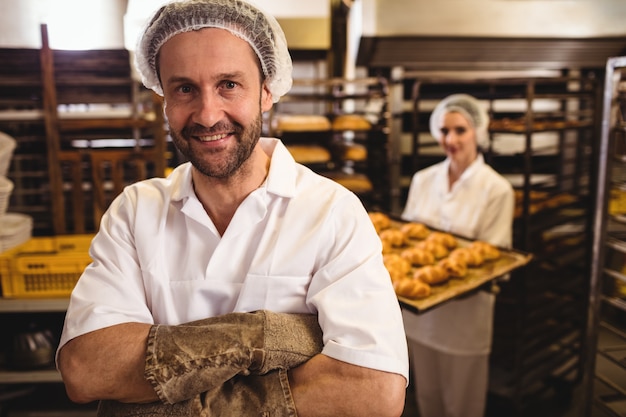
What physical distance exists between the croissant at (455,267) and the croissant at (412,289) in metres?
0.22

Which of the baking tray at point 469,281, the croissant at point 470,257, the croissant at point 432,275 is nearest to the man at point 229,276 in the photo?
the baking tray at point 469,281

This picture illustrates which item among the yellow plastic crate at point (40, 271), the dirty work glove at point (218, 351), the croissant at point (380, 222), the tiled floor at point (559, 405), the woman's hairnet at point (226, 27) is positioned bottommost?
the tiled floor at point (559, 405)

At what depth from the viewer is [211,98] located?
4.03 feet

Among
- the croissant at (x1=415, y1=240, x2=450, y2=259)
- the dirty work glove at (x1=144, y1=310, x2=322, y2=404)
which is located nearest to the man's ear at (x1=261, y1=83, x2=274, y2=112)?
the dirty work glove at (x1=144, y1=310, x2=322, y2=404)

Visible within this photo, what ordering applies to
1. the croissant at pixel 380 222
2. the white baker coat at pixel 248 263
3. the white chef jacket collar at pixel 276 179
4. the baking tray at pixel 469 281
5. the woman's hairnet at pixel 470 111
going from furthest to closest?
1. the woman's hairnet at pixel 470 111
2. the croissant at pixel 380 222
3. the baking tray at pixel 469 281
4. the white chef jacket collar at pixel 276 179
5. the white baker coat at pixel 248 263

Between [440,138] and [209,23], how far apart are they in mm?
2227

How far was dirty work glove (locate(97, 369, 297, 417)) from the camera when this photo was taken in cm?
112

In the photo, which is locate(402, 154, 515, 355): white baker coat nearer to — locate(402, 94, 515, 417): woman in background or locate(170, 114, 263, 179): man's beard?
locate(402, 94, 515, 417): woman in background

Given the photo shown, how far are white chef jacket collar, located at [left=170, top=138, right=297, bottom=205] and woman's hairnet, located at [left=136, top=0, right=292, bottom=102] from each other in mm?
210

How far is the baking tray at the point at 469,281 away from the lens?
77.0 inches

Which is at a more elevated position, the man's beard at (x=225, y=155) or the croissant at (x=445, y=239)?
the man's beard at (x=225, y=155)

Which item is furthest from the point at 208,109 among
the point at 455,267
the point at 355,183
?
the point at 355,183

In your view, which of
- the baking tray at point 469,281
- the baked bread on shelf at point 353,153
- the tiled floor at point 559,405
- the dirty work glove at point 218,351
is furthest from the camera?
the baked bread on shelf at point 353,153

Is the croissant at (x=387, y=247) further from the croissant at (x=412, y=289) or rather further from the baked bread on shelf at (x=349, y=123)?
the baked bread on shelf at (x=349, y=123)
